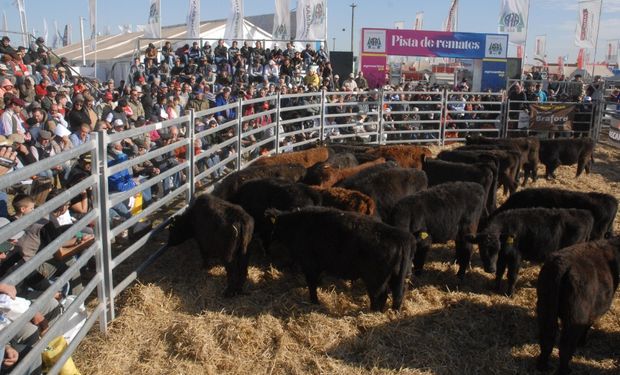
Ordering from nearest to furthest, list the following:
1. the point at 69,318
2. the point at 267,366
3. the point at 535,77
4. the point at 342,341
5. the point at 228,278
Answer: the point at 69,318, the point at 267,366, the point at 342,341, the point at 228,278, the point at 535,77

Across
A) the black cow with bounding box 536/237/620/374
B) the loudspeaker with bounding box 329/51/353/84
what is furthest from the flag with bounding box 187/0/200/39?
the black cow with bounding box 536/237/620/374

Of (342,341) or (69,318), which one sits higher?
(69,318)

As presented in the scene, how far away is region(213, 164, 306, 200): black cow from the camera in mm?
7816

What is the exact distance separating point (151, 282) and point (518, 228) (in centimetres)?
419

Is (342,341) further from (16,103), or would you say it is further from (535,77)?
(535,77)

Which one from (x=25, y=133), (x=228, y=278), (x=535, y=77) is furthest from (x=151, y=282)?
(x=535, y=77)

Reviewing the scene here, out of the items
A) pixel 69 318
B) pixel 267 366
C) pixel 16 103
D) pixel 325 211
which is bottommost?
pixel 267 366

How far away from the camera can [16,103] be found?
9852mm

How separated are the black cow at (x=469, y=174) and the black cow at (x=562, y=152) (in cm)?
398

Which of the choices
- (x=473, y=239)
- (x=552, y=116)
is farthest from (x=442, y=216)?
(x=552, y=116)

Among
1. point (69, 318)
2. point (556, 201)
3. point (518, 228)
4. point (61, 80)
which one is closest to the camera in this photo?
point (69, 318)

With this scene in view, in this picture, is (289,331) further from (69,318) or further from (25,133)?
(25,133)

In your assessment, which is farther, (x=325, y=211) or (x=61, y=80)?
(x=61, y=80)

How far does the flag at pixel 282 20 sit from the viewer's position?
2338cm
